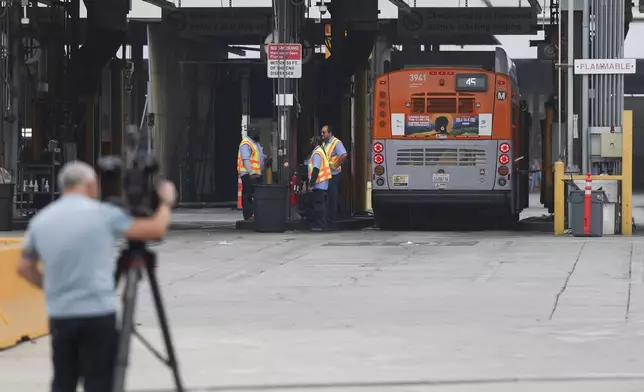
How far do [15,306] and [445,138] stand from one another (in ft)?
56.2

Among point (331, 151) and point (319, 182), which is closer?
point (319, 182)

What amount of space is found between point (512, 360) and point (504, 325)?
2097 millimetres

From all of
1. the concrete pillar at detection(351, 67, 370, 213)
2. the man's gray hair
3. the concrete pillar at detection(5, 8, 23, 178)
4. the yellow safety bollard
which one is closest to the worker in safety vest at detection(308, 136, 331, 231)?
the yellow safety bollard

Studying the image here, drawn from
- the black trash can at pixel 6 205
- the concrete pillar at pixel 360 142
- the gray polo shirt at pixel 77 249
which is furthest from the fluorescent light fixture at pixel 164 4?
the gray polo shirt at pixel 77 249

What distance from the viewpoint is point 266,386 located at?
399 inches

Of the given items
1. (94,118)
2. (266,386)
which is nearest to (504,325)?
(266,386)

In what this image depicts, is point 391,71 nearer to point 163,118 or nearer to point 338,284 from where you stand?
point 338,284

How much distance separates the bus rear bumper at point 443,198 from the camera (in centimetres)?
2834

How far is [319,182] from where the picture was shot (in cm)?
2820

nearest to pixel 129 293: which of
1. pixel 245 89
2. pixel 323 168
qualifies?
pixel 323 168

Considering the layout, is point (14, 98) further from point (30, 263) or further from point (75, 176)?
point (75, 176)

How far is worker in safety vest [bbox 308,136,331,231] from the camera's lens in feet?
92.6

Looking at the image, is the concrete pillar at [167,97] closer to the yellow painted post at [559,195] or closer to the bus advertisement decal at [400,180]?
the bus advertisement decal at [400,180]

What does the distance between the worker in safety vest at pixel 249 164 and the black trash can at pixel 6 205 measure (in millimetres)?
5103
